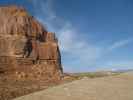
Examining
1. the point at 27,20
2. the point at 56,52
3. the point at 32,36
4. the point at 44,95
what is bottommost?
the point at 44,95

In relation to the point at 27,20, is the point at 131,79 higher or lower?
lower

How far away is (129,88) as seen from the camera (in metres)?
13.7

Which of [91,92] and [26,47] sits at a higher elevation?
[26,47]

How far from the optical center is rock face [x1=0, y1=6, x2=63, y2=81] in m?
64.9

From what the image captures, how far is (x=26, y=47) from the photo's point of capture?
6850 cm

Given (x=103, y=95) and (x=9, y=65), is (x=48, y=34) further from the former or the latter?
(x=103, y=95)

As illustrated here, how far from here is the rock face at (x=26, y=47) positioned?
64.9 metres

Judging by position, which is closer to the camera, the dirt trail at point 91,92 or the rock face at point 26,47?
the dirt trail at point 91,92

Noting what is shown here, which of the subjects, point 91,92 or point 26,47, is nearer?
point 91,92

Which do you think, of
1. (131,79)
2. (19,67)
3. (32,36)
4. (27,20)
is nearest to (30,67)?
(19,67)

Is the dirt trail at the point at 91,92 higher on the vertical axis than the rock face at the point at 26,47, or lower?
lower

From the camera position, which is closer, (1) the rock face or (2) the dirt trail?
(2) the dirt trail

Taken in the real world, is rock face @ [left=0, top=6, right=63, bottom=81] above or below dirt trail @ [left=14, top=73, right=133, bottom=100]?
above

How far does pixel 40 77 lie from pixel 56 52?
13.5 m
